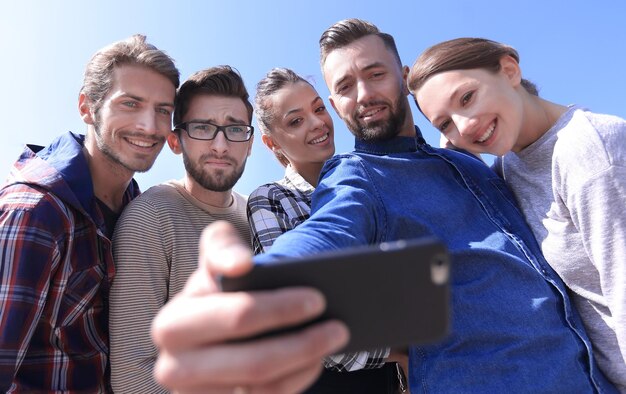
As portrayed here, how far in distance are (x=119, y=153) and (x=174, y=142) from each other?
0.47 metres

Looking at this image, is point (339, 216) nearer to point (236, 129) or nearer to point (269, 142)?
point (236, 129)

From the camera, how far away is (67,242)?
2.29 metres

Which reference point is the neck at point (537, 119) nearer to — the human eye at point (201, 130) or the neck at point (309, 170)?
the neck at point (309, 170)

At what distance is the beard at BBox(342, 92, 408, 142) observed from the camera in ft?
7.58

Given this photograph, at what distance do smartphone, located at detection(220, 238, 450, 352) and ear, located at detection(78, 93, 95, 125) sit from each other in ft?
9.96

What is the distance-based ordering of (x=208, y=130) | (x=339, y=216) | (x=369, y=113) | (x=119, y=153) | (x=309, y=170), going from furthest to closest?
(x=309, y=170)
(x=208, y=130)
(x=119, y=153)
(x=369, y=113)
(x=339, y=216)

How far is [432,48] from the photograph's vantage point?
2016 mm

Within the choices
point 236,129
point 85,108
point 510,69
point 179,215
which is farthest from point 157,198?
point 510,69

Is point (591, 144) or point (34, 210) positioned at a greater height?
point (591, 144)

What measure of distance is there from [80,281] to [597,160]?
8.41 feet

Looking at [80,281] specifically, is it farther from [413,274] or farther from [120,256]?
[413,274]

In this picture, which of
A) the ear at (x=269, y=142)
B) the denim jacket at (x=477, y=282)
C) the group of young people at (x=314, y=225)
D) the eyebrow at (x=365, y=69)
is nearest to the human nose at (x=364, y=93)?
the group of young people at (x=314, y=225)

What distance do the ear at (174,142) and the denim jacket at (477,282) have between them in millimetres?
1754

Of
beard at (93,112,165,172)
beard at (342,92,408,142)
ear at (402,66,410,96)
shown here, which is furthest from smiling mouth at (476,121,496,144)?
beard at (93,112,165,172)
